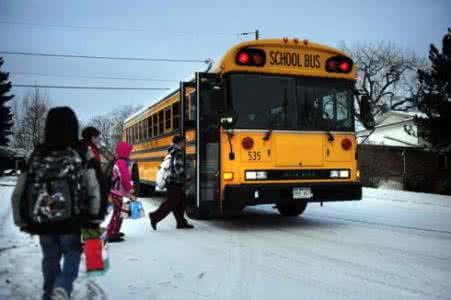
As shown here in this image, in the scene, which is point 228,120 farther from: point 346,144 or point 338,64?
point 338,64

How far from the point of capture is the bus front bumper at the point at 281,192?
7352 millimetres

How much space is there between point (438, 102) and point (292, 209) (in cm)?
1330

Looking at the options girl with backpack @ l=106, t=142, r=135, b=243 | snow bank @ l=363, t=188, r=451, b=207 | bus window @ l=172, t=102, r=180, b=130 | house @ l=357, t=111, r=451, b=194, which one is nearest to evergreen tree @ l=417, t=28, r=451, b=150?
house @ l=357, t=111, r=451, b=194

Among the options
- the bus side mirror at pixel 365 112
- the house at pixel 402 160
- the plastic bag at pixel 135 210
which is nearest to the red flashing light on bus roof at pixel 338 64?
the bus side mirror at pixel 365 112

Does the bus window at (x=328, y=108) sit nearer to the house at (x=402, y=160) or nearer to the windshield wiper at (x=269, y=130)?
the windshield wiper at (x=269, y=130)

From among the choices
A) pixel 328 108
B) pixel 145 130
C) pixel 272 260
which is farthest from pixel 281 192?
pixel 145 130

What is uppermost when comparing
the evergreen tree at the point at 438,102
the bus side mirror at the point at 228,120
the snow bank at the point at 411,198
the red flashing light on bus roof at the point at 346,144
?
the evergreen tree at the point at 438,102

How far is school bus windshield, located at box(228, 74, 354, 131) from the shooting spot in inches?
300

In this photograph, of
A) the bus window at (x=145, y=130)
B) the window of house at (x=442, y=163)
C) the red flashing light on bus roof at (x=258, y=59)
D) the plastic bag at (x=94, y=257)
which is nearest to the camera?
the plastic bag at (x=94, y=257)

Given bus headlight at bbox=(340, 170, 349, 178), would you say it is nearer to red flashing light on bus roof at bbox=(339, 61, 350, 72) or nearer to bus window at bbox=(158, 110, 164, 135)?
red flashing light on bus roof at bbox=(339, 61, 350, 72)

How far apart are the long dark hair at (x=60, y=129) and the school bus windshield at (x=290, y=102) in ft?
14.2

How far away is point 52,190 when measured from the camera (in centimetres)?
314

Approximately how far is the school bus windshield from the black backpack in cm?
447

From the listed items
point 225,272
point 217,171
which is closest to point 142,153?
point 217,171
